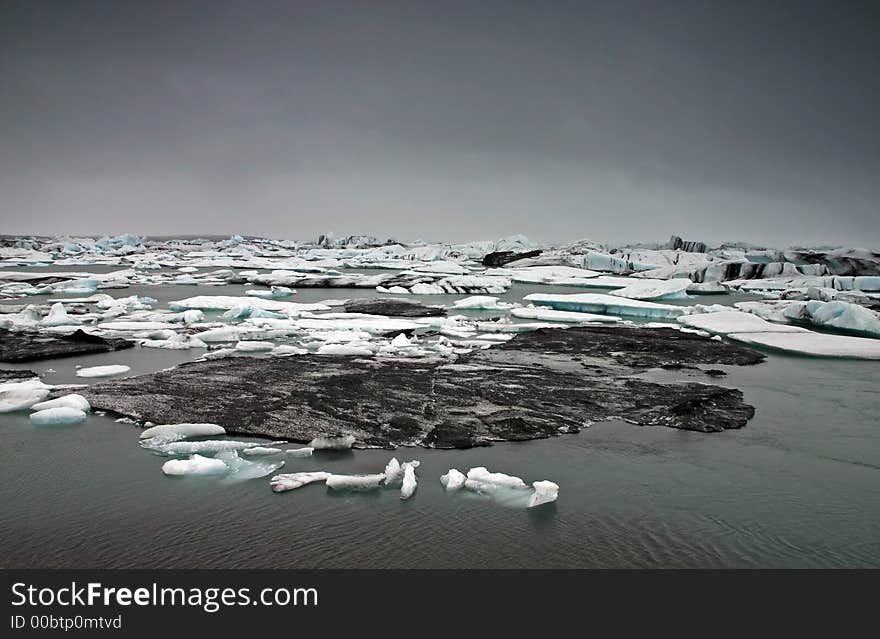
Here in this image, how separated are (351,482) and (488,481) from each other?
842 mm

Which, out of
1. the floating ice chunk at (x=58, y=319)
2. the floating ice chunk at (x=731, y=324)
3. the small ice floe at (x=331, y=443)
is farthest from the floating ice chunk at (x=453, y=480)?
the floating ice chunk at (x=58, y=319)

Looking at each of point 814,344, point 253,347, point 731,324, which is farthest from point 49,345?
point 731,324

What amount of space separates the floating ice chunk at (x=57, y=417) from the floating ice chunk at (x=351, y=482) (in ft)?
8.14

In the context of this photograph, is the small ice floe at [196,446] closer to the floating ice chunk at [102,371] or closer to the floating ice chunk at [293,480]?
the floating ice chunk at [293,480]

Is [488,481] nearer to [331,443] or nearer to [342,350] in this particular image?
[331,443]

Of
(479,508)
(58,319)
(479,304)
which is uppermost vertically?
(479,304)

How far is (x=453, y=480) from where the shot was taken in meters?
3.73

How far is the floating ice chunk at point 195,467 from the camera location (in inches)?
152

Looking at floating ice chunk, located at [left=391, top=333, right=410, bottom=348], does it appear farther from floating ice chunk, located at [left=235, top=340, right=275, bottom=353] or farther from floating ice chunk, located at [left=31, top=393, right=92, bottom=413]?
floating ice chunk, located at [left=31, top=393, right=92, bottom=413]

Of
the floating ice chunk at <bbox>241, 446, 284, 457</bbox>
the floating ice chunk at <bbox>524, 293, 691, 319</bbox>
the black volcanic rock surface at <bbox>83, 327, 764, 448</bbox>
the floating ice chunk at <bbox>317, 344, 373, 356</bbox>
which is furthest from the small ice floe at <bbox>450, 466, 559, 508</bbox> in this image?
the floating ice chunk at <bbox>524, 293, 691, 319</bbox>

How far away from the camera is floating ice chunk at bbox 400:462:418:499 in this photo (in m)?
3.59

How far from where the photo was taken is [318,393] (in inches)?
223

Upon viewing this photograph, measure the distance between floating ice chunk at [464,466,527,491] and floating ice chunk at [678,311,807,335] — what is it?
335 inches
